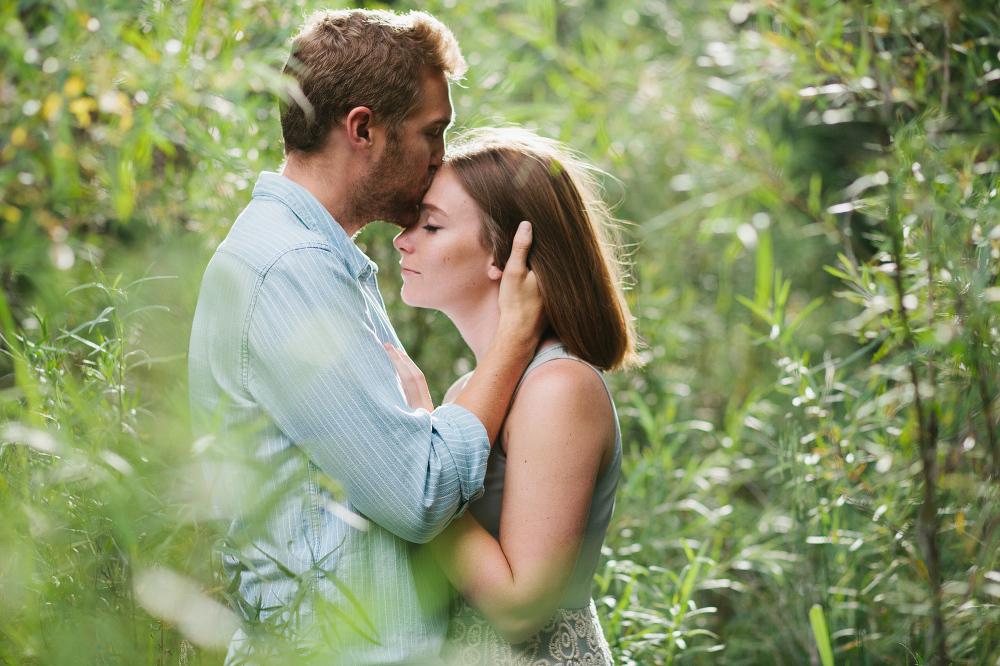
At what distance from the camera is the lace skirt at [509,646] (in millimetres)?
1591

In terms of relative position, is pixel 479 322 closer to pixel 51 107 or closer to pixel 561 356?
pixel 561 356

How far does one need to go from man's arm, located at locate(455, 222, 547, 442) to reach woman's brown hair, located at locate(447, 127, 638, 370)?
35 mm

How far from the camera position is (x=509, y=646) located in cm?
160

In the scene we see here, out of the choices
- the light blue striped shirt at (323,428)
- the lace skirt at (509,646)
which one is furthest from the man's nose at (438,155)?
the lace skirt at (509,646)

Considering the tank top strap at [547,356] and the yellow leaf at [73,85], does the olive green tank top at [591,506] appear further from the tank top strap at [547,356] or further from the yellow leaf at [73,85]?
the yellow leaf at [73,85]

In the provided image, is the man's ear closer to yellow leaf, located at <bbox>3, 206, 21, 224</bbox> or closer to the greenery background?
the greenery background

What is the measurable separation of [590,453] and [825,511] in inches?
44.3

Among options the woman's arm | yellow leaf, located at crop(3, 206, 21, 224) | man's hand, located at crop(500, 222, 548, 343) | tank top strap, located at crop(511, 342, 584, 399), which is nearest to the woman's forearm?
the woman's arm

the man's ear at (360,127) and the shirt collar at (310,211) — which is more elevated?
the man's ear at (360,127)

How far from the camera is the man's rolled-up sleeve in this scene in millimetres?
1270

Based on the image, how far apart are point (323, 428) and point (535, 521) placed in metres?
0.49

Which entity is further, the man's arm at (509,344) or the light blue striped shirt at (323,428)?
the man's arm at (509,344)

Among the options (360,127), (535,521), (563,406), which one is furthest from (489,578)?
(360,127)

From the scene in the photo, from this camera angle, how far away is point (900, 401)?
226 cm
